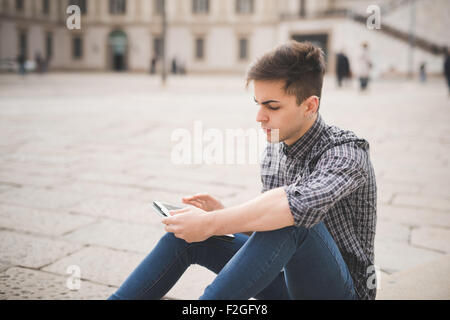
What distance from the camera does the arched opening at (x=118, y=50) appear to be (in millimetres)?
43406

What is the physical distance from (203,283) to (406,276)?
109cm

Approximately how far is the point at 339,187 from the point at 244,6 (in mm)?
41057

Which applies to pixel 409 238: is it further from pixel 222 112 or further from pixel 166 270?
pixel 222 112

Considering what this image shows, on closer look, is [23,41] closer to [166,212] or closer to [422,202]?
[422,202]

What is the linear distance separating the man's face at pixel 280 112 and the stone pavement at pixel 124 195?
1.04 meters

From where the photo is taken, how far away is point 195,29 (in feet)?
137

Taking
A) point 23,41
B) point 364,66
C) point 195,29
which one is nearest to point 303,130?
point 364,66

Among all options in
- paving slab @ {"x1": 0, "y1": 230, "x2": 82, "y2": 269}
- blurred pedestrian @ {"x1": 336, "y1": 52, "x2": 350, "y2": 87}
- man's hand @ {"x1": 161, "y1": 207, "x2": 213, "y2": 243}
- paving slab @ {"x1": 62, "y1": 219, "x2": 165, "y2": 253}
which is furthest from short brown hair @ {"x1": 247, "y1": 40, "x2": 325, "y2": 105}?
blurred pedestrian @ {"x1": 336, "y1": 52, "x2": 350, "y2": 87}

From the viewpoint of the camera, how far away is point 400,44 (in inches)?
1191

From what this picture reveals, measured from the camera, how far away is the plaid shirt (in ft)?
5.06

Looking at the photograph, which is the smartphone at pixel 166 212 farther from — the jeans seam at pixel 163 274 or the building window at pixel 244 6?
the building window at pixel 244 6
